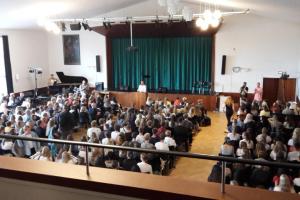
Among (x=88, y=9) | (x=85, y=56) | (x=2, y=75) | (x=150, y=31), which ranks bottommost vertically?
(x=2, y=75)

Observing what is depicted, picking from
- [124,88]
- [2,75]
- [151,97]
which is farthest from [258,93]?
[2,75]

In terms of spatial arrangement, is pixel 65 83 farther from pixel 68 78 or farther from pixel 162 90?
pixel 162 90

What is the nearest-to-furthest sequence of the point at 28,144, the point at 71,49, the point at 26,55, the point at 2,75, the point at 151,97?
the point at 28,144
the point at 2,75
the point at 151,97
the point at 26,55
the point at 71,49

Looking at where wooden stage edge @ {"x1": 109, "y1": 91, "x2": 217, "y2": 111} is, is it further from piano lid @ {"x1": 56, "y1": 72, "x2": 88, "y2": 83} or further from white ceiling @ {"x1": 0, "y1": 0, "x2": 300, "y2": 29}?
white ceiling @ {"x1": 0, "y1": 0, "x2": 300, "y2": 29}

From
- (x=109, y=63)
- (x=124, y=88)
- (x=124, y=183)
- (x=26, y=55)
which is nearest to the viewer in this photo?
(x=124, y=183)

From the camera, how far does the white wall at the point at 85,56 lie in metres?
17.3

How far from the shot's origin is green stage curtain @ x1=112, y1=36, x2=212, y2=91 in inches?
639

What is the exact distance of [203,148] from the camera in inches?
372

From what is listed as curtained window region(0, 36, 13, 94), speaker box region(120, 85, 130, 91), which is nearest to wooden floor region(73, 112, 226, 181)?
speaker box region(120, 85, 130, 91)

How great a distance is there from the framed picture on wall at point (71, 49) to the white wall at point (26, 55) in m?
1.16

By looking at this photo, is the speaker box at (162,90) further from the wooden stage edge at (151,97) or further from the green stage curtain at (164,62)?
the green stage curtain at (164,62)

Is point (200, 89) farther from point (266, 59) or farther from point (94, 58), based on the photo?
point (94, 58)

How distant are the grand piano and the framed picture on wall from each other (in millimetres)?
794

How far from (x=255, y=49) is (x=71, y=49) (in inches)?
384
